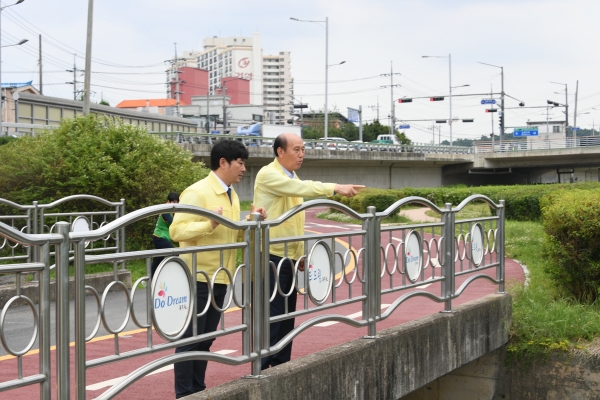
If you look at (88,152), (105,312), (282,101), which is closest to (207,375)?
(105,312)

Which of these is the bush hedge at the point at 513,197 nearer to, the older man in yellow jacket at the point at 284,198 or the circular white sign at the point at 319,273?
the older man in yellow jacket at the point at 284,198

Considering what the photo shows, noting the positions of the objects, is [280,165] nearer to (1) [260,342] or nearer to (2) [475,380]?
(1) [260,342]

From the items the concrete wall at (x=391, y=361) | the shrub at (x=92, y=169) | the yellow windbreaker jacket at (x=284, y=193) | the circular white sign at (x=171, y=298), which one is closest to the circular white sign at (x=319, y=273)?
the yellow windbreaker jacket at (x=284, y=193)

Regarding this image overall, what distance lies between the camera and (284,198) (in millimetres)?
5516

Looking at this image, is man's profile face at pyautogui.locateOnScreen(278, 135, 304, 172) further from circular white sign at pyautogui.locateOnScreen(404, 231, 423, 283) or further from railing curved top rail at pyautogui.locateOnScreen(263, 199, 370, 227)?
circular white sign at pyautogui.locateOnScreen(404, 231, 423, 283)

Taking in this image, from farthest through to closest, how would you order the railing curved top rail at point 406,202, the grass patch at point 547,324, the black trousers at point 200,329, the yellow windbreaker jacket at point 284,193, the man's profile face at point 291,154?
the grass patch at point 547,324
the railing curved top rail at point 406,202
the man's profile face at point 291,154
the yellow windbreaker jacket at point 284,193
the black trousers at point 200,329

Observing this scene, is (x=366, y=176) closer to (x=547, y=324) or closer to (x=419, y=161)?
(x=419, y=161)

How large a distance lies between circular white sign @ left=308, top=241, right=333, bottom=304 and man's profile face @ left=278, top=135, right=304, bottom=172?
2.09ft

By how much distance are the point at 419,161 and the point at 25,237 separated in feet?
179

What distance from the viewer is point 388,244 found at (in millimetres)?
5930

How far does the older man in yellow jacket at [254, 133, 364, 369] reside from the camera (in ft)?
16.1

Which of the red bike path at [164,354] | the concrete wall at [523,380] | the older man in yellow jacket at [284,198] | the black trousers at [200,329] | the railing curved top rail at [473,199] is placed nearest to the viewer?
the red bike path at [164,354]

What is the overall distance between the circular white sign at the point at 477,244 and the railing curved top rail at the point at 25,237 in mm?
5183

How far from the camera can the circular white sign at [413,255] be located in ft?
20.6
